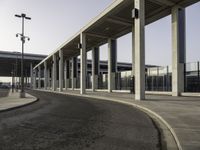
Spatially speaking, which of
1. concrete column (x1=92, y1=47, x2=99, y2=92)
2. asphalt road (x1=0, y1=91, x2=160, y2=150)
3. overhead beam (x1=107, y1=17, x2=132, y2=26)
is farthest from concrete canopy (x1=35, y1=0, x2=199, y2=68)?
asphalt road (x1=0, y1=91, x2=160, y2=150)

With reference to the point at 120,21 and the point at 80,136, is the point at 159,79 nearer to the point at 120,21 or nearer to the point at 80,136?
the point at 120,21

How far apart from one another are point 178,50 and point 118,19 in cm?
1081

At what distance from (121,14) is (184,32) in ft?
28.1

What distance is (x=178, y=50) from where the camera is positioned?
96.1 ft

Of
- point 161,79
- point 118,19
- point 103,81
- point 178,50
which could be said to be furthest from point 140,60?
point 103,81

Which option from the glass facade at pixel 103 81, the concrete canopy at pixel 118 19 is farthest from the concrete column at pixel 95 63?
the concrete canopy at pixel 118 19

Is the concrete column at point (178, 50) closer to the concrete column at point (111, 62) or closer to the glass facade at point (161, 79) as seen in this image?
the glass facade at point (161, 79)

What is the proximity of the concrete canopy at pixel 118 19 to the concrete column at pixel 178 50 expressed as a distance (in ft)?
4.27

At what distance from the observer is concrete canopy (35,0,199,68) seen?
1178 inches

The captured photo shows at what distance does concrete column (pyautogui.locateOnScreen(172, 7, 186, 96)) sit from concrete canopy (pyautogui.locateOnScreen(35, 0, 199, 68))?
51.3 inches

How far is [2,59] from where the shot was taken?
306 ft

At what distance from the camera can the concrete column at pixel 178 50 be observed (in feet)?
94.9

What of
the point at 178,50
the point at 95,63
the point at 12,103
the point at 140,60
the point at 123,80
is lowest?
the point at 12,103

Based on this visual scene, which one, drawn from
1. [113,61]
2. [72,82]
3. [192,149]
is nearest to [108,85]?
[113,61]
